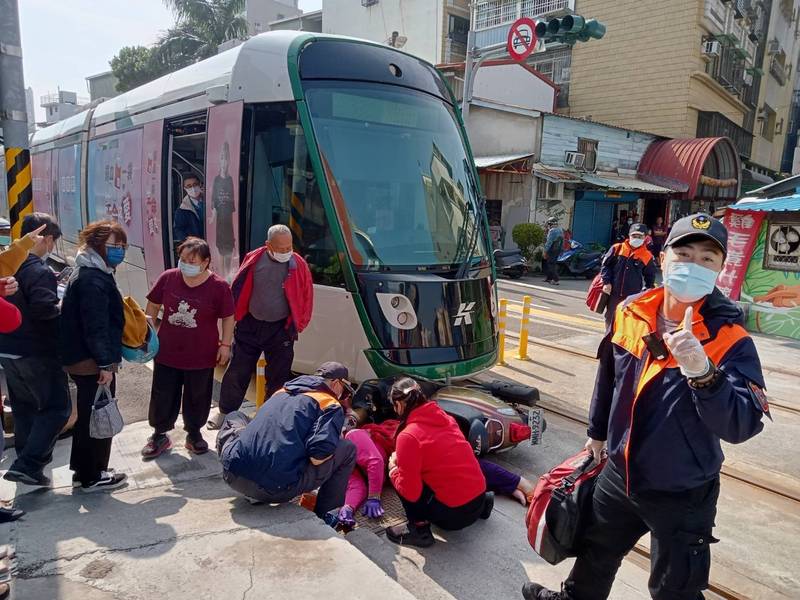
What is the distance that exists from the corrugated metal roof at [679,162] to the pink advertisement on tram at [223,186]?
1938 centimetres

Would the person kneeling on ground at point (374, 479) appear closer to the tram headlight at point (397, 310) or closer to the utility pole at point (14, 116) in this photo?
the tram headlight at point (397, 310)

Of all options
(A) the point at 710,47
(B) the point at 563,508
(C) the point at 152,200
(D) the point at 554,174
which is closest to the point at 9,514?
(B) the point at 563,508

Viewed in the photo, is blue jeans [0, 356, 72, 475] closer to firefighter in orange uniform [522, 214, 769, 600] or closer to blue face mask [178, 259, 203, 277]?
blue face mask [178, 259, 203, 277]

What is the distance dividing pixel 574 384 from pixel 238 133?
4.74 m

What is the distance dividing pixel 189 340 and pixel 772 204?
33.0ft

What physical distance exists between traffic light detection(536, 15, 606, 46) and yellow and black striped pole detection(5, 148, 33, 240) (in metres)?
8.36

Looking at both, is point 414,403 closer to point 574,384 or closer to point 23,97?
point 574,384

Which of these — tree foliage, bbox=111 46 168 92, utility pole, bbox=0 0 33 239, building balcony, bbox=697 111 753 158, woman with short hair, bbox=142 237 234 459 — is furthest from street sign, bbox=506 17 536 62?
tree foliage, bbox=111 46 168 92

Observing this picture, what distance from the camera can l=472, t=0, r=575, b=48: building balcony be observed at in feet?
86.5

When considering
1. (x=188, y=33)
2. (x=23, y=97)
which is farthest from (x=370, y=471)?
(x=188, y=33)

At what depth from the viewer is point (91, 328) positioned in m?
3.62

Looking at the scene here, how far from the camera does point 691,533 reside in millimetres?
2297

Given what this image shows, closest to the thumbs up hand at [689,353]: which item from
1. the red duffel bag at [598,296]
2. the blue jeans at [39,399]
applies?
the blue jeans at [39,399]

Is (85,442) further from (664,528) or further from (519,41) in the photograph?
(519,41)
